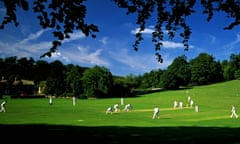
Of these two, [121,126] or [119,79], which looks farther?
[119,79]

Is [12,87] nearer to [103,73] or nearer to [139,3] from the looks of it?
[103,73]

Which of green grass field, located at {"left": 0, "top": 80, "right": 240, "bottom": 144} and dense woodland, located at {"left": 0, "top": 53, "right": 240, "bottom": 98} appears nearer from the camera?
green grass field, located at {"left": 0, "top": 80, "right": 240, "bottom": 144}

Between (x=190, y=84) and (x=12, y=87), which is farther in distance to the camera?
(x=190, y=84)

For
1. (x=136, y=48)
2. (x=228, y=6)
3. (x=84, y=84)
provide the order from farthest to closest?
(x=84, y=84) → (x=136, y=48) → (x=228, y=6)

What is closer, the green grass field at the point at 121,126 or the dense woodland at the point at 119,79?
the green grass field at the point at 121,126

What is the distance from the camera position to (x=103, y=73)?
10881cm

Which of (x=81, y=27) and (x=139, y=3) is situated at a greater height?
(x=139, y=3)

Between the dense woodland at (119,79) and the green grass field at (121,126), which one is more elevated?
the dense woodland at (119,79)

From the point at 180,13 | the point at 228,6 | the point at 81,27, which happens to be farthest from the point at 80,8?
the point at 228,6

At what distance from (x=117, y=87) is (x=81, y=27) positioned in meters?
110

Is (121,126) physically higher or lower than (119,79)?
lower

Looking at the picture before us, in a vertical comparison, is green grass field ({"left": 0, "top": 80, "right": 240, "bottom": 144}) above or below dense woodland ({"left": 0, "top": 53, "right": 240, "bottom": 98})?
below

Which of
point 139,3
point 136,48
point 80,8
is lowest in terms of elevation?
point 136,48

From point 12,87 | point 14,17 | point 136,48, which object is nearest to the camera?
point 14,17
